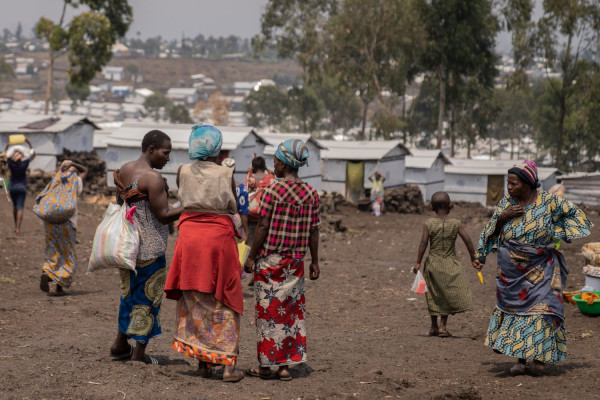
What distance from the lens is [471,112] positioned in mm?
50250

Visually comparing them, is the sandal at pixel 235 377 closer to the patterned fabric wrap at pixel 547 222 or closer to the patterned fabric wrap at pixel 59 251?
the patterned fabric wrap at pixel 547 222

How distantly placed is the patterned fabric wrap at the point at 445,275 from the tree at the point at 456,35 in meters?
34.5

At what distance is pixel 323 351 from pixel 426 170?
91.1 ft

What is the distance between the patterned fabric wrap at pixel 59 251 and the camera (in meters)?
9.17

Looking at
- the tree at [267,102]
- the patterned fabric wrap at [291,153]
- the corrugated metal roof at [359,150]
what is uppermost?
the tree at [267,102]

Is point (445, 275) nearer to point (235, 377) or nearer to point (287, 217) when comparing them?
point (287, 217)

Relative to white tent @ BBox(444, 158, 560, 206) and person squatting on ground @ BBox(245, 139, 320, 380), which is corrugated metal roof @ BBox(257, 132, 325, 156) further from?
person squatting on ground @ BBox(245, 139, 320, 380)

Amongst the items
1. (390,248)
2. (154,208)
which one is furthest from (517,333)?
(390,248)

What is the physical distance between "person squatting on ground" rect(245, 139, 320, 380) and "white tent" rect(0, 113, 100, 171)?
21664 mm

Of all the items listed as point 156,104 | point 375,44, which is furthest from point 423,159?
point 156,104

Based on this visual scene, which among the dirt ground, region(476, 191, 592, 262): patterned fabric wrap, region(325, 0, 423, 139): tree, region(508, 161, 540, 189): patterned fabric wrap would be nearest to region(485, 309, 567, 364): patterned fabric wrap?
the dirt ground

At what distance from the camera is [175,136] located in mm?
25609

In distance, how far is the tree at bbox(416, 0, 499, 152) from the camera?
4100cm

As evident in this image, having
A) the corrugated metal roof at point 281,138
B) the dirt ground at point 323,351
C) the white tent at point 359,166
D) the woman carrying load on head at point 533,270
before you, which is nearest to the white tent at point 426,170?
the white tent at point 359,166
